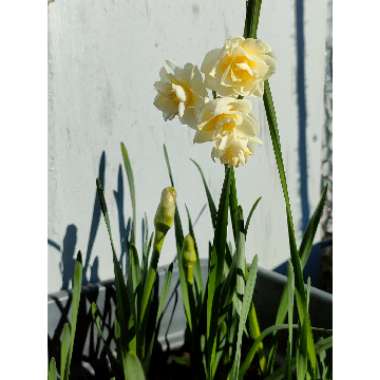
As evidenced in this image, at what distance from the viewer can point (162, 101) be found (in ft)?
2.02

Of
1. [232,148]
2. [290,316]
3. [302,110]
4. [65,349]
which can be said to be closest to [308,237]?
[290,316]

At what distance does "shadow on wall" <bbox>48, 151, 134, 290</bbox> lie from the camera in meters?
0.90

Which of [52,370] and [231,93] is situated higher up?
[231,93]

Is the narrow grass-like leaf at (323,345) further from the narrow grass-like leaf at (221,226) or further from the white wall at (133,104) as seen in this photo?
the white wall at (133,104)

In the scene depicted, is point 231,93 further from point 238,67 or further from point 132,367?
point 132,367

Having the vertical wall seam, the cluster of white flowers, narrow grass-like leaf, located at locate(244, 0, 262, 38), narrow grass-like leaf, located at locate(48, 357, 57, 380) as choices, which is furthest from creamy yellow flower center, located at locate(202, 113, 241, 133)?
the vertical wall seam

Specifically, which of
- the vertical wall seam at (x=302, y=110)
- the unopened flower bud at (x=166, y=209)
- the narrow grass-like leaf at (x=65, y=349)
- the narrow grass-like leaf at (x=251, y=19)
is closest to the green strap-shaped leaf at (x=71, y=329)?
the narrow grass-like leaf at (x=65, y=349)

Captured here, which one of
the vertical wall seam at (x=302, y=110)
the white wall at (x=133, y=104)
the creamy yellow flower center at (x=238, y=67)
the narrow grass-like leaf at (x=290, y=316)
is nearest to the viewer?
the creamy yellow flower center at (x=238, y=67)

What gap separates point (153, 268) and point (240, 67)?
29cm

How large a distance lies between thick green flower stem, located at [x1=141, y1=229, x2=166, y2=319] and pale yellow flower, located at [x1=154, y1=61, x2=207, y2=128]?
0.55ft

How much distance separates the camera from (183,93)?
59 centimetres

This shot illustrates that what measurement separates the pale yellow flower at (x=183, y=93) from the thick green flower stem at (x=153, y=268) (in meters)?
0.17

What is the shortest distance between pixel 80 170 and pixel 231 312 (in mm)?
340

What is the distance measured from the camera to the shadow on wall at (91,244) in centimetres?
90
